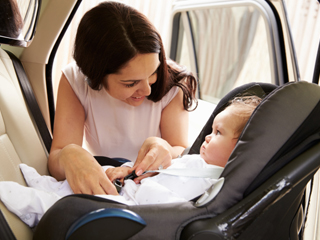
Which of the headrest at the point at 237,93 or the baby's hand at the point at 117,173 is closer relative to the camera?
the baby's hand at the point at 117,173

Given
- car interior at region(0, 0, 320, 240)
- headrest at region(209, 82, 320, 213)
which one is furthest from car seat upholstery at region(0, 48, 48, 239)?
headrest at region(209, 82, 320, 213)

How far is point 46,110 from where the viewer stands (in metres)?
1.73

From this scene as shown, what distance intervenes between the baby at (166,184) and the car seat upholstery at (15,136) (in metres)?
0.04

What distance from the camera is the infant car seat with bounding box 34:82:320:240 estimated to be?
0.80 metres

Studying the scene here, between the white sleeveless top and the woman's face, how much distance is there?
192 millimetres

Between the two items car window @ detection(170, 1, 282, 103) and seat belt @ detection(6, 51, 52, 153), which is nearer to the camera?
seat belt @ detection(6, 51, 52, 153)

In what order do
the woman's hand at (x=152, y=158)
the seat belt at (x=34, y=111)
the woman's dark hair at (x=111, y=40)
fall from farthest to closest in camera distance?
the seat belt at (x=34, y=111) < the woman's dark hair at (x=111, y=40) < the woman's hand at (x=152, y=158)

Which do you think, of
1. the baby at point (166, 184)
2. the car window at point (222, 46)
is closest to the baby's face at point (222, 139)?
the baby at point (166, 184)

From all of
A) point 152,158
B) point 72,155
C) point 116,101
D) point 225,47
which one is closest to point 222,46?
point 225,47

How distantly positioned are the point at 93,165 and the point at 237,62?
2962mm

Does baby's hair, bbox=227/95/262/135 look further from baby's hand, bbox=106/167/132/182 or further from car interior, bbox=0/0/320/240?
baby's hand, bbox=106/167/132/182

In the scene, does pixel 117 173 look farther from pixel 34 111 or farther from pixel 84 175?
pixel 34 111

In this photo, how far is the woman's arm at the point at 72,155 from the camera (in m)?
1.00

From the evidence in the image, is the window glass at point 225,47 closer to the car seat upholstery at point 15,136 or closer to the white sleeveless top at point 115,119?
the white sleeveless top at point 115,119
